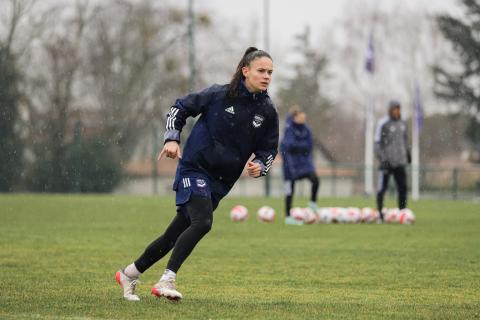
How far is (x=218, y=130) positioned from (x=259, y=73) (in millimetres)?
533

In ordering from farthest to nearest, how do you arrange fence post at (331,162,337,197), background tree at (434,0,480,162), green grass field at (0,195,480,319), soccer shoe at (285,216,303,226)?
background tree at (434,0,480,162) → fence post at (331,162,337,197) → soccer shoe at (285,216,303,226) → green grass field at (0,195,480,319)

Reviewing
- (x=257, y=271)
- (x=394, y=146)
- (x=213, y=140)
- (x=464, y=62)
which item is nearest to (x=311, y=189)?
(x=394, y=146)

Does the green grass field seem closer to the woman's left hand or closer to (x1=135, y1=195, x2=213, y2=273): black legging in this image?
(x1=135, y1=195, x2=213, y2=273): black legging

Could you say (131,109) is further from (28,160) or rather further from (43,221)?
(43,221)

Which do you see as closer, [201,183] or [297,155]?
[201,183]

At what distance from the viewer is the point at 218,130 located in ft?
24.5

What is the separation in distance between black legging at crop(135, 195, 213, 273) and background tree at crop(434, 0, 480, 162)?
135ft

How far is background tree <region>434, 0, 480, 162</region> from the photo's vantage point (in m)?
47.3

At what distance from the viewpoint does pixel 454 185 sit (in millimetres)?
36594

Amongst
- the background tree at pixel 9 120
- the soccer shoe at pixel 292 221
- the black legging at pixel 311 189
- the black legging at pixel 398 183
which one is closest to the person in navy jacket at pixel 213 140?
the soccer shoe at pixel 292 221

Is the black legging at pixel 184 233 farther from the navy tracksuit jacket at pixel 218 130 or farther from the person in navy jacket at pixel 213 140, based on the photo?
the navy tracksuit jacket at pixel 218 130

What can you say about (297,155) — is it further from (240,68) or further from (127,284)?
(127,284)

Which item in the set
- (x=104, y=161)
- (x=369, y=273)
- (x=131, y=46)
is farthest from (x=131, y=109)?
(x=369, y=273)

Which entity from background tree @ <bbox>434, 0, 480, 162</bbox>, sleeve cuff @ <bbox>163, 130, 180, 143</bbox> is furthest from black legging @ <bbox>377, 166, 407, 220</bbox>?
background tree @ <bbox>434, 0, 480, 162</bbox>
